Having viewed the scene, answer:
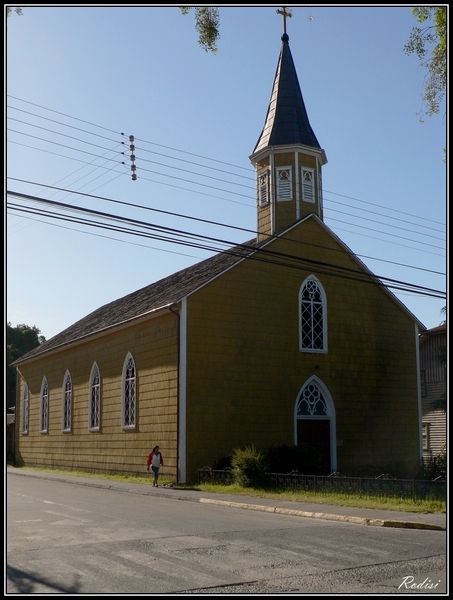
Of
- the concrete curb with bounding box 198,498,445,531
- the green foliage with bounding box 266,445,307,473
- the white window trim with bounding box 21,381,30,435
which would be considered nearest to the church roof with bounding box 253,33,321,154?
the green foliage with bounding box 266,445,307,473

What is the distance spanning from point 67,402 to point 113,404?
650 centimetres

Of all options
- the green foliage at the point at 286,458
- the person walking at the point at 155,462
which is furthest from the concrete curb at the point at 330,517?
the person walking at the point at 155,462

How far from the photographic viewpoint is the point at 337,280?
29.6 meters

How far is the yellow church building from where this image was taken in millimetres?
25672

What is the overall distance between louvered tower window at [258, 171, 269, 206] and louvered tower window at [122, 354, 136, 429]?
8.26 meters

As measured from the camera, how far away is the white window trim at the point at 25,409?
1679 inches

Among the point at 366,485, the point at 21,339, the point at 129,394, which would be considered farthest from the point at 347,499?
the point at 21,339

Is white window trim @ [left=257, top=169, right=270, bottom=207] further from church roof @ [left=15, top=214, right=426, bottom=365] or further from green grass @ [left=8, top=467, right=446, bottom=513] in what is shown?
green grass @ [left=8, top=467, right=446, bottom=513]

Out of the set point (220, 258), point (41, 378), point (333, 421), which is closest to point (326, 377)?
point (333, 421)

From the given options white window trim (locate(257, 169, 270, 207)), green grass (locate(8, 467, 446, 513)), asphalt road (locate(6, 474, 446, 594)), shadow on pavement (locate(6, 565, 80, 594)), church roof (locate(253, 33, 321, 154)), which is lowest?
green grass (locate(8, 467, 446, 513))

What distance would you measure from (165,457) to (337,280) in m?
9.84

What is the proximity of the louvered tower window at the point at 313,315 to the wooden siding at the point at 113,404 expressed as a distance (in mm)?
5574

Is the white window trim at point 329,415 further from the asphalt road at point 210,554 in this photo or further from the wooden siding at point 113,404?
the asphalt road at point 210,554

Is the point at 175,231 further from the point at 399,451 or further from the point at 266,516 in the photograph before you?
the point at 399,451
